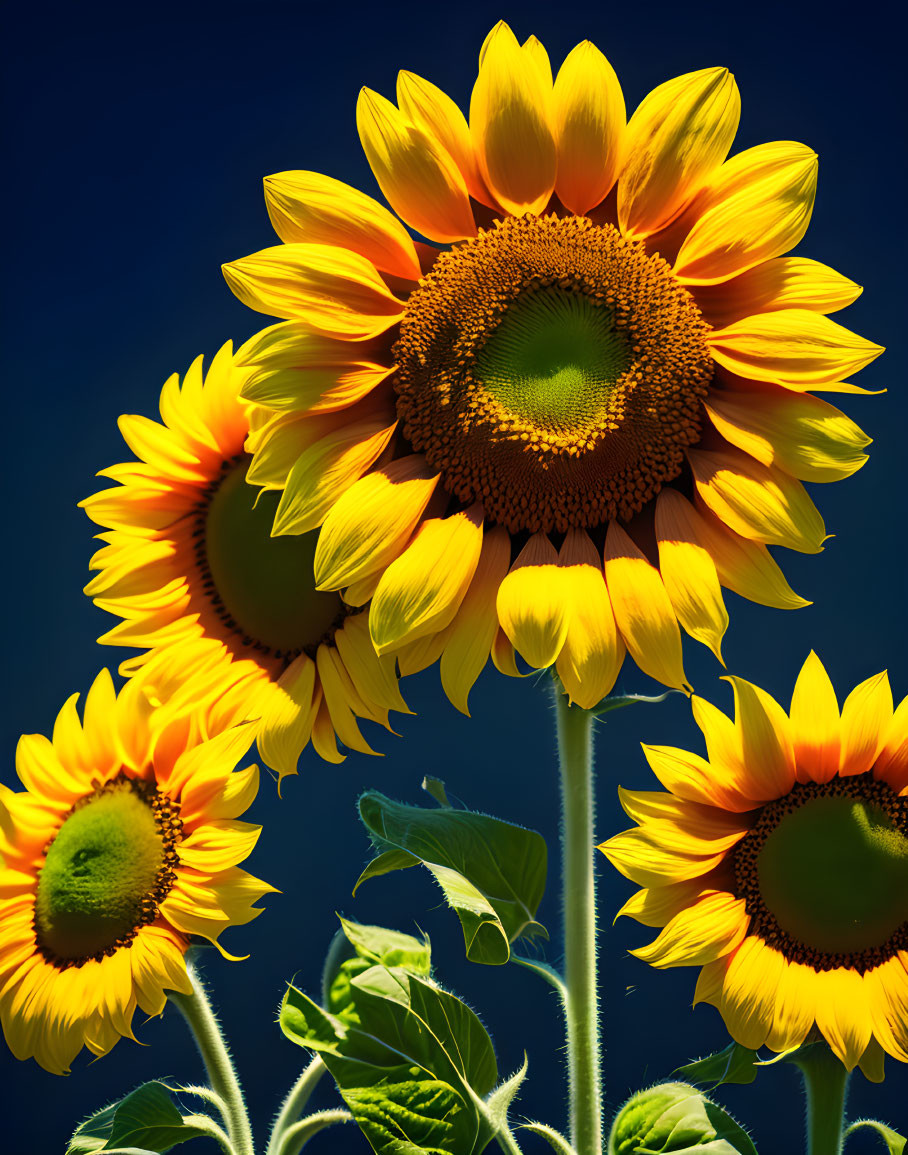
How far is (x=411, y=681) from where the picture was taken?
0.80m

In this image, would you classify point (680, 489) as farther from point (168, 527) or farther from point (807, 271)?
point (168, 527)

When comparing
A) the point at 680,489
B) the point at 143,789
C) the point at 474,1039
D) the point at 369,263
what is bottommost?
the point at 474,1039

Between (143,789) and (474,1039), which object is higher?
(143,789)

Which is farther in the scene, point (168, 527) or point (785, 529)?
point (168, 527)

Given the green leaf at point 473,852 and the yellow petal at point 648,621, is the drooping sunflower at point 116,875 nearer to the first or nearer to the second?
the green leaf at point 473,852

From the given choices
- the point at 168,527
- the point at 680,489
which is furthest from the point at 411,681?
the point at 680,489

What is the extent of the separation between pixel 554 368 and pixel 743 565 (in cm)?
12

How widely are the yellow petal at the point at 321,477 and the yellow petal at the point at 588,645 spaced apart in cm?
10

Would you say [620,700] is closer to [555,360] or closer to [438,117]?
[555,360]

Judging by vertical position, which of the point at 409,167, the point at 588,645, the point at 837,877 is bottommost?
the point at 837,877

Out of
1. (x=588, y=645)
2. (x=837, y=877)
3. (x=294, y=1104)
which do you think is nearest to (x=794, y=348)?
(x=588, y=645)

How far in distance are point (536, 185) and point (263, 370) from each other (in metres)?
0.14

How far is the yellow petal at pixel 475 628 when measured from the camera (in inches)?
17.3

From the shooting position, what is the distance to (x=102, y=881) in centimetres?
55
